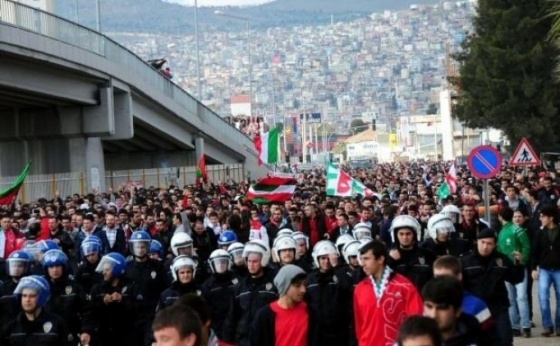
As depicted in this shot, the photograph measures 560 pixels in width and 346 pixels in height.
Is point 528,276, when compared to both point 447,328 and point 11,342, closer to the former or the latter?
A: point 11,342

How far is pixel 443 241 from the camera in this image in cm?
1310

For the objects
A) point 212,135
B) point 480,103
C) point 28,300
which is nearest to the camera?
point 28,300

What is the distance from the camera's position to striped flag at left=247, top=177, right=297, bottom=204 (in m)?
24.7

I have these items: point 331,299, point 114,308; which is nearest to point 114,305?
point 114,308

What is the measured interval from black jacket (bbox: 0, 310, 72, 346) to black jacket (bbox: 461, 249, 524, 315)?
315 centimetres

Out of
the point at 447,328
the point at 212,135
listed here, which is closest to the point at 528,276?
the point at 447,328

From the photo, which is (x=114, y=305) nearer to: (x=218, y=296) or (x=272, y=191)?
(x=218, y=296)

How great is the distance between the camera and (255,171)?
212ft

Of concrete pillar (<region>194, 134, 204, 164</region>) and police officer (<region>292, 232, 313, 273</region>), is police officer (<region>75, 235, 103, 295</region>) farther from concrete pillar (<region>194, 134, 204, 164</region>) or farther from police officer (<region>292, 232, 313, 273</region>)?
concrete pillar (<region>194, 134, 204, 164</region>)

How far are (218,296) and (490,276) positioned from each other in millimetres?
2263

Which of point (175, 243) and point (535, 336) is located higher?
point (175, 243)

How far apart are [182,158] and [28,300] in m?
46.6

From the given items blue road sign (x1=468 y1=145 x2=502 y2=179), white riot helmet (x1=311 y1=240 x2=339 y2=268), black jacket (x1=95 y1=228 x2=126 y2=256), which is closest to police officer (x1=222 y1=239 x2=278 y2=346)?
white riot helmet (x1=311 y1=240 x2=339 y2=268)

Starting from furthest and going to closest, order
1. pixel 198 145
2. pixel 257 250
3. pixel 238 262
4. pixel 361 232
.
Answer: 1. pixel 198 145
2. pixel 361 232
3. pixel 238 262
4. pixel 257 250
